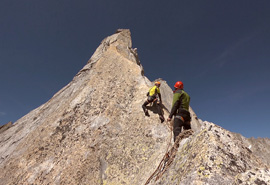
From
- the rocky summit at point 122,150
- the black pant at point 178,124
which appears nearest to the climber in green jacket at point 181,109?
the black pant at point 178,124

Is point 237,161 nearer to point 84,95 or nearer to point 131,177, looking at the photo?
point 131,177

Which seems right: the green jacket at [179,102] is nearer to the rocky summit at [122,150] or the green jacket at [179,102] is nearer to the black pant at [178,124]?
the black pant at [178,124]

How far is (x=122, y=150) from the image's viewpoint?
8688 mm

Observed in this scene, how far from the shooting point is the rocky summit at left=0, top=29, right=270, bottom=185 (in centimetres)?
397

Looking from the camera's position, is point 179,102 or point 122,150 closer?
point 179,102

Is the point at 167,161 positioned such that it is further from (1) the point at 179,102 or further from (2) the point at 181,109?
(1) the point at 179,102

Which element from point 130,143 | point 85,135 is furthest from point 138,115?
point 85,135

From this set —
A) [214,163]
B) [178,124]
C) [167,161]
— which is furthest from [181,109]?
[214,163]

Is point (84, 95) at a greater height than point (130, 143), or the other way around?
point (84, 95)

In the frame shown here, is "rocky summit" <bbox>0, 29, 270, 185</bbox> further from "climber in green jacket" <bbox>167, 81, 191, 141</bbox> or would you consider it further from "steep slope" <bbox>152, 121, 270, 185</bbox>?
"climber in green jacket" <bbox>167, 81, 191, 141</bbox>

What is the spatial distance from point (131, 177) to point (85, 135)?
458cm

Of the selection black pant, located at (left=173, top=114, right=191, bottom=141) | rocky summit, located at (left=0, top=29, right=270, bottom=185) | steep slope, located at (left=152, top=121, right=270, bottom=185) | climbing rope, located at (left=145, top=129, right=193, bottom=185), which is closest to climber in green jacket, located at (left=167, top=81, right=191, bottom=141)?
black pant, located at (left=173, top=114, right=191, bottom=141)

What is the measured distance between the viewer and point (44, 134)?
1138 centimetres

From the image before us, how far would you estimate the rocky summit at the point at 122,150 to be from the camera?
13.0 ft
